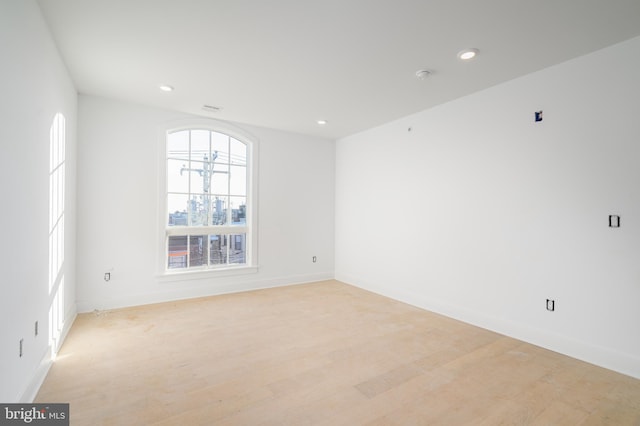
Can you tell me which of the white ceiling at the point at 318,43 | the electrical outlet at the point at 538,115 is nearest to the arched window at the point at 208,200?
the white ceiling at the point at 318,43

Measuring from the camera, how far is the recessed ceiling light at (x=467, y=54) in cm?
260

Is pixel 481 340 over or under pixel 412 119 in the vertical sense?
under

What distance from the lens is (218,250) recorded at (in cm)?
477

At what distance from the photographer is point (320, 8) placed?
6.88 ft

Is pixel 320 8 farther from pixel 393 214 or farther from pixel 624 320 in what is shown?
pixel 624 320

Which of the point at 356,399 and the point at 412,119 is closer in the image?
the point at 356,399

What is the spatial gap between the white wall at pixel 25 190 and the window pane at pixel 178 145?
1.72 meters

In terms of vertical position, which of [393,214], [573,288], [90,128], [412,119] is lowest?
[573,288]

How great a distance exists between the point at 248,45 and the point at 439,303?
3719mm

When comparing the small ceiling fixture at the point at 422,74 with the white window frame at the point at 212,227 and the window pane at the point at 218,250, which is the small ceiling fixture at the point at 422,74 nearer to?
the white window frame at the point at 212,227

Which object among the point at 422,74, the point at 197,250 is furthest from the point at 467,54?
the point at 197,250

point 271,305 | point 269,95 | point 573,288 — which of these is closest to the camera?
point 573,288

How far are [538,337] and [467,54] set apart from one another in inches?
112

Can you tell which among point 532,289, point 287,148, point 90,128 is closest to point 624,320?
point 532,289
